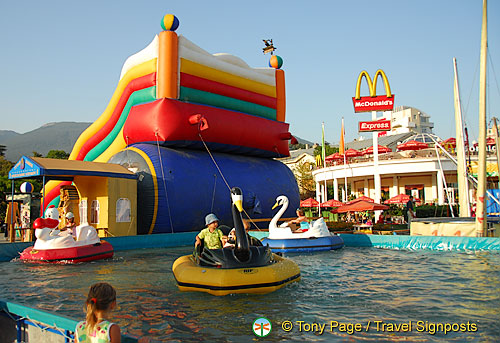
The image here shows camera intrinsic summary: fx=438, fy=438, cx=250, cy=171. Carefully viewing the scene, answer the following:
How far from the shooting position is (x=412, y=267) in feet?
32.2

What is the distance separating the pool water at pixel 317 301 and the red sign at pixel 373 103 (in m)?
14.3

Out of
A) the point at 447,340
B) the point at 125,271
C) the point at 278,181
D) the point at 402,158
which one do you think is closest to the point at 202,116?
the point at 278,181

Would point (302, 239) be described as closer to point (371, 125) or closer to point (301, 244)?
point (301, 244)

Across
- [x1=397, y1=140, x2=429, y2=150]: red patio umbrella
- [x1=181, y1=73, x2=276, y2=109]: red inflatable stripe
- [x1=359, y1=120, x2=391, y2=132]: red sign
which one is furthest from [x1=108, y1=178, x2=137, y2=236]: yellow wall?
[x1=397, y1=140, x2=429, y2=150]: red patio umbrella

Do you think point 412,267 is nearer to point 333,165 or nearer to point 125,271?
point 125,271

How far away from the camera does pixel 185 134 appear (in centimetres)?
1839

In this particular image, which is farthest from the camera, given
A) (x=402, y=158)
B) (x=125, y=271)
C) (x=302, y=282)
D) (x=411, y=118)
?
(x=411, y=118)

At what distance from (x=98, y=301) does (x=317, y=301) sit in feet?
A: 14.4

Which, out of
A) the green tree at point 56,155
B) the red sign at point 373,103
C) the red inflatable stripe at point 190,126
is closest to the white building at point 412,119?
the green tree at point 56,155

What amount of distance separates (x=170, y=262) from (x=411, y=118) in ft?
267

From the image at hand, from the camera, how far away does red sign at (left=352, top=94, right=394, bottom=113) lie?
2419cm

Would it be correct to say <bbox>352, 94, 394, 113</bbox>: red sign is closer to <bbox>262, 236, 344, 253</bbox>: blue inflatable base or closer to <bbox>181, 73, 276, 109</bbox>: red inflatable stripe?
<bbox>181, 73, 276, 109</bbox>: red inflatable stripe

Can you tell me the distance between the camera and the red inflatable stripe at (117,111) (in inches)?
734

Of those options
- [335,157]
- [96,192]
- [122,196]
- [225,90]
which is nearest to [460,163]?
[225,90]
